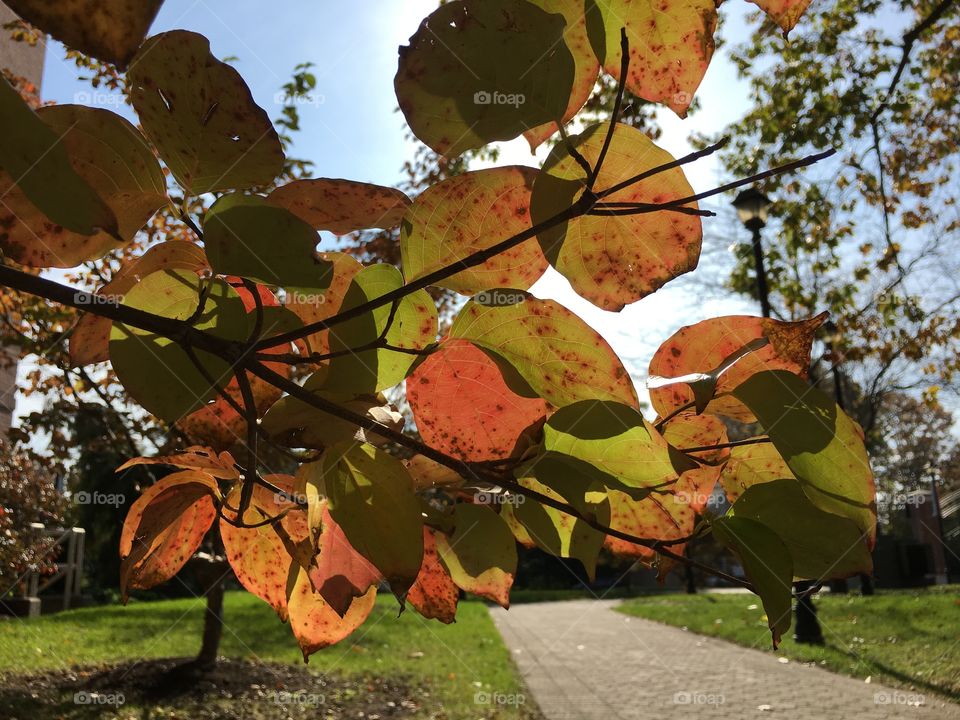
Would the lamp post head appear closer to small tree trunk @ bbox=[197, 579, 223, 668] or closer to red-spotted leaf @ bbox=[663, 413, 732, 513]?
small tree trunk @ bbox=[197, 579, 223, 668]

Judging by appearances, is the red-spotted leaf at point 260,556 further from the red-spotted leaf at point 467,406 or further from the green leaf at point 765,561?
the green leaf at point 765,561

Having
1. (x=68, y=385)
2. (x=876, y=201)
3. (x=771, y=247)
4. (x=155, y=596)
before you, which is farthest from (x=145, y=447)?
(x=155, y=596)

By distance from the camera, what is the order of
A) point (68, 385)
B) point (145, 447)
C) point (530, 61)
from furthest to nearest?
point (145, 447)
point (68, 385)
point (530, 61)

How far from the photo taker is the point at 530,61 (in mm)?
279

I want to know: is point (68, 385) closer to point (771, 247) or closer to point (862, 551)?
point (862, 551)

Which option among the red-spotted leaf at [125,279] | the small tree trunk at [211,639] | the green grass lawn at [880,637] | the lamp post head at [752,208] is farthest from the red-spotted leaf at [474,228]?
the lamp post head at [752,208]

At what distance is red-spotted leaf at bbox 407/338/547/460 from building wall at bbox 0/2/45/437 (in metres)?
5.67

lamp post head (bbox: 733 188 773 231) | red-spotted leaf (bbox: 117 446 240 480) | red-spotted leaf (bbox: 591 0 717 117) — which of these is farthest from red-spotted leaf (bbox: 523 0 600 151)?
lamp post head (bbox: 733 188 773 231)

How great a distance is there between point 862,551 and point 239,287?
32cm

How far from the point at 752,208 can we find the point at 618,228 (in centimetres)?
839

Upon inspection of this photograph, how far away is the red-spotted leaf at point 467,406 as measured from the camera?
348mm

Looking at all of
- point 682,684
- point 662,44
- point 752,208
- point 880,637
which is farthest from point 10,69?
point 880,637

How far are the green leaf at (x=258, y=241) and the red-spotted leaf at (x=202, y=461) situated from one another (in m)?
0.13

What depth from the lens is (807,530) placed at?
32cm
